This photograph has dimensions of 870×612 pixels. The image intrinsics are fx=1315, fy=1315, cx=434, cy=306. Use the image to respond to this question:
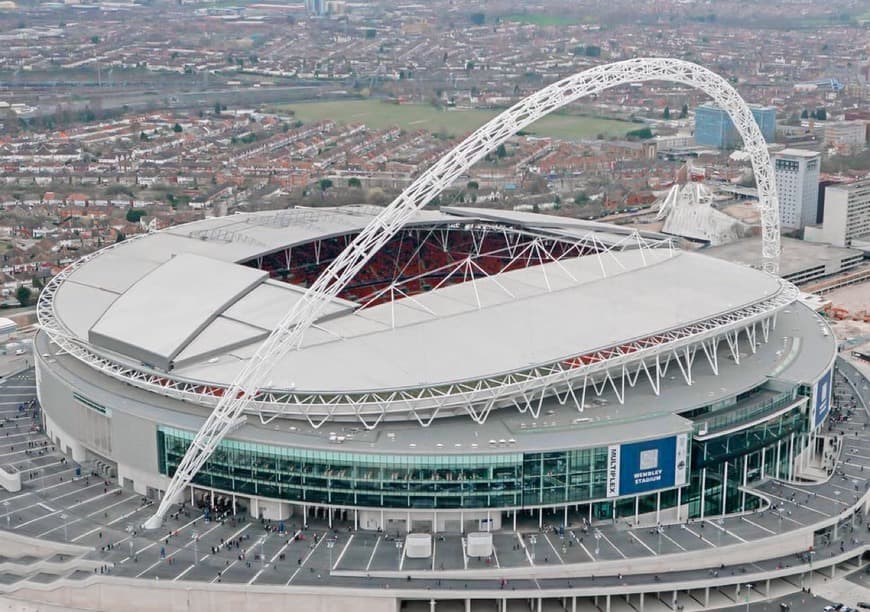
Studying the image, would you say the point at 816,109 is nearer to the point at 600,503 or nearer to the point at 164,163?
the point at 164,163

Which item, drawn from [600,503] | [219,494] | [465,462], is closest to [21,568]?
[219,494]

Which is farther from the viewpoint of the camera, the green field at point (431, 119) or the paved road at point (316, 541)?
the green field at point (431, 119)

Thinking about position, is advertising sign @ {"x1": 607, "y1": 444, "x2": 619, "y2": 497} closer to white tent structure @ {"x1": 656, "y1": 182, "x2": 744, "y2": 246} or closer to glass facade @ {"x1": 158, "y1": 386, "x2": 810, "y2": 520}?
glass facade @ {"x1": 158, "y1": 386, "x2": 810, "y2": 520}

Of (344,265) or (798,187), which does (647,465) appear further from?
(798,187)

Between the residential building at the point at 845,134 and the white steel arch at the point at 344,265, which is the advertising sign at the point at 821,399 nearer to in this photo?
the white steel arch at the point at 344,265

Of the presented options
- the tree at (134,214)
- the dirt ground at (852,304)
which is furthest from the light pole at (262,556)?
the tree at (134,214)

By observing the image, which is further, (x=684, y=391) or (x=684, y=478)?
(x=684, y=391)

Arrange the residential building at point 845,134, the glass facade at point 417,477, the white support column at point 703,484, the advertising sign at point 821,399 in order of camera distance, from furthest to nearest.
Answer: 1. the residential building at point 845,134
2. the advertising sign at point 821,399
3. the white support column at point 703,484
4. the glass facade at point 417,477
